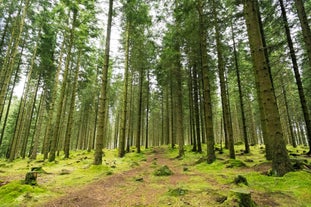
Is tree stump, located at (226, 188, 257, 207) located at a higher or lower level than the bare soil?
higher

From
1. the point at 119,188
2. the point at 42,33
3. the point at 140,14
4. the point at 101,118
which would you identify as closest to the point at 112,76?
the point at 42,33

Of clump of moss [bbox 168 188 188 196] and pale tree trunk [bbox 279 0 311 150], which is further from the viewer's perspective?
pale tree trunk [bbox 279 0 311 150]

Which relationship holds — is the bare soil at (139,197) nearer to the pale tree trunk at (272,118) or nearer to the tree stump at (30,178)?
the tree stump at (30,178)

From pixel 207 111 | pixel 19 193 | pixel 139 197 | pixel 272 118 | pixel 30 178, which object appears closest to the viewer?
pixel 19 193

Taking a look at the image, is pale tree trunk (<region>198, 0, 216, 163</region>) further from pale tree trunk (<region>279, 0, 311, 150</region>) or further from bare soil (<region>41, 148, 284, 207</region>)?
pale tree trunk (<region>279, 0, 311, 150</region>)

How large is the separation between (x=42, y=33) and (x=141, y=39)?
998 centimetres

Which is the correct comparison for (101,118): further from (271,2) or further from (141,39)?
(271,2)

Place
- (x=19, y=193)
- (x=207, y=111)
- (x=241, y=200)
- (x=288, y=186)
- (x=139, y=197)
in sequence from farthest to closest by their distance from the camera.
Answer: (x=207, y=111) → (x=139, y=197) → (x=19, y=193) → (x=288, y=186) → (x=241, y=200)

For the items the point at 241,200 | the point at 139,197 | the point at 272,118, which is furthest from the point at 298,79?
the point at 139,197

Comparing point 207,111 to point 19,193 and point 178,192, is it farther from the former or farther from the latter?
point 19,193

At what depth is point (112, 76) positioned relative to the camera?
88.4ft

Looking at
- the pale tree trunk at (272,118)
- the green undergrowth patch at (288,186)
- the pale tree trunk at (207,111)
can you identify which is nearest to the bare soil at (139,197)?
the green undergrowth patch at (288,186)

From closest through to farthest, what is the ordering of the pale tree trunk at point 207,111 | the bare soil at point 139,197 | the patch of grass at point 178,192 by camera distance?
the bare soil at point 139,197 → the patch of grass at point 178,192 → the pale tree trunk at point 207,111

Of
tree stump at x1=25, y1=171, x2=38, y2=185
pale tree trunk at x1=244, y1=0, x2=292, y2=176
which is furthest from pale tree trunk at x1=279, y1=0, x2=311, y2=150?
tree stump at x1=25, y1=171, x2=38, y2=185
